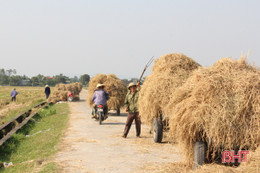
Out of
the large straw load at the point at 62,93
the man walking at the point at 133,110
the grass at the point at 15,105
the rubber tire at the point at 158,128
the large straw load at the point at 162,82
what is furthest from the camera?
the large straw load at the point at 62,93

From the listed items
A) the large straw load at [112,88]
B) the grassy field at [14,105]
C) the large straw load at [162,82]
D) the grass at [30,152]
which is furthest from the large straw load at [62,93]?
the large straw load at [162,82]

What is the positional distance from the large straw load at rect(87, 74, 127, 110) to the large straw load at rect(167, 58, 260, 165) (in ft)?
39.2

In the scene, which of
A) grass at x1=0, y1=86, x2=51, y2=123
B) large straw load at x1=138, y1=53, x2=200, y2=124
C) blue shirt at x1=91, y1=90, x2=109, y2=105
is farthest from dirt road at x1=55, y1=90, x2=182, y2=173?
grass at x1=0, y1=86, x2=51, y2=123

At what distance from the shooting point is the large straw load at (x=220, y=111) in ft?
18.1

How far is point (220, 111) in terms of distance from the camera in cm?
557

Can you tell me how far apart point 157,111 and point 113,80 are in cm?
989

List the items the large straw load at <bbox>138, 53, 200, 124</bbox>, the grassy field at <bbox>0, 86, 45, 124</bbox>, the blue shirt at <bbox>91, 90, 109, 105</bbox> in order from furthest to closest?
the grassy field at <bbox>0, 86, 45, 124</bbox>
the blue shirt at <bbox>91, 90, 109, 105</bbox>
the large straw load at <bbox>138, 53, 200, 124</bbox>

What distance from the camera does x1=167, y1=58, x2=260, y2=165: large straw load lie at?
5.52 m

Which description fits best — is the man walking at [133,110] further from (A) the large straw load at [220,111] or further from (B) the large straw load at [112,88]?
(B) the large straw load at [112,88]

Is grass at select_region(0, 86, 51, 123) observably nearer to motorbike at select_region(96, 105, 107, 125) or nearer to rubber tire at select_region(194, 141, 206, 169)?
motorbike at select_region(96, 105, 107, 125)

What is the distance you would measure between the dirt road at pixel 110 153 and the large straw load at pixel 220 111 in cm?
141

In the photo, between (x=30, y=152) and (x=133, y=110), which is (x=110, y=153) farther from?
(x=133, y=110)

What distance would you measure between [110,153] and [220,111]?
3.60 metres

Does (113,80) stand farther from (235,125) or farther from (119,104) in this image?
(235,125)
